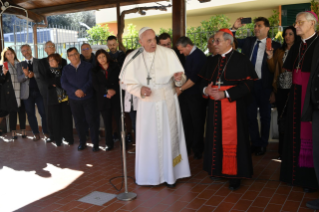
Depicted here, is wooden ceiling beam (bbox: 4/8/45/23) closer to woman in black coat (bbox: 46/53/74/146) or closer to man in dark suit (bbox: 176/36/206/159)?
woman in black coat (bbox: 46/53/74/146)

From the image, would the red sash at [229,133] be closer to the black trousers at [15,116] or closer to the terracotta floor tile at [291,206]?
the terracotta floor tile at [291,206]

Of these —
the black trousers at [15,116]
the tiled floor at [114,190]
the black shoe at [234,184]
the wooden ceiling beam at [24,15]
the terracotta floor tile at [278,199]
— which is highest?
the wooden ceiling beam at [24,15]

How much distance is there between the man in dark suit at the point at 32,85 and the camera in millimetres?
7328

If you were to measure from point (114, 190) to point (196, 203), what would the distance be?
115 centimetres

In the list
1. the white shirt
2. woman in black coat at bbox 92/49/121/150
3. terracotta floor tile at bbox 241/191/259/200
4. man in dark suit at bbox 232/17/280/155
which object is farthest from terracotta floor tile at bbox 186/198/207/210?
woman in black coat at bbox 92/49/121/150

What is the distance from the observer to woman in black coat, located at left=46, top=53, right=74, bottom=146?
6898 mm

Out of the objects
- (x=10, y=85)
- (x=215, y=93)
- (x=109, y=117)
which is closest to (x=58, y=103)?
(x=109, y=117)

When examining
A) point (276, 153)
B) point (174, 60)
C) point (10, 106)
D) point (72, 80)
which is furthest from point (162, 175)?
point (10, 106)

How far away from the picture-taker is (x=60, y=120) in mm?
7219

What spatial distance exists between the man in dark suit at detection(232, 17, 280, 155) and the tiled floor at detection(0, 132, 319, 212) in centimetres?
33

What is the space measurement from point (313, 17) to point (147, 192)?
113 inches

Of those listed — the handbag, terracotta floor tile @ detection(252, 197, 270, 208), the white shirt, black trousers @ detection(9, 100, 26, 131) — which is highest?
the white shirt

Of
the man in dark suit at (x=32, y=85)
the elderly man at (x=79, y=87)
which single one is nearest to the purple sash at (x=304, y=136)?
the elderly man at (x=79, y=87)

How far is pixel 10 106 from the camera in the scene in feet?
25.1
